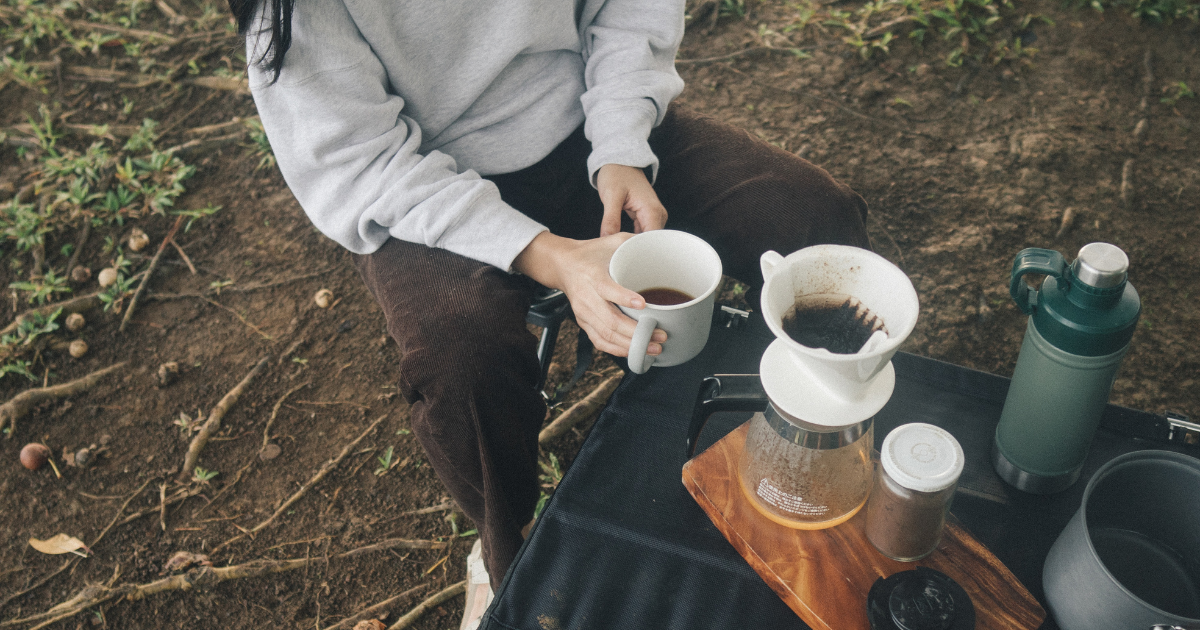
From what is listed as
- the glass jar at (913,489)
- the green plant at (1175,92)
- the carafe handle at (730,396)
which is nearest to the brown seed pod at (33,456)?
the carafe handle at (730,396)

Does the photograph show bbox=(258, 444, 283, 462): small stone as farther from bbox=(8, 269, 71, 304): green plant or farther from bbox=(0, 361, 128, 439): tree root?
bbox=(8, 269, 71, 304): green plant

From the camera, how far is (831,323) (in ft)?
3.35

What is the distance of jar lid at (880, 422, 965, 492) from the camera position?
0.92 meters

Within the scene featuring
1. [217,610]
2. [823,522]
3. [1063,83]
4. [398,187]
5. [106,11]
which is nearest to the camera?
[823,522]

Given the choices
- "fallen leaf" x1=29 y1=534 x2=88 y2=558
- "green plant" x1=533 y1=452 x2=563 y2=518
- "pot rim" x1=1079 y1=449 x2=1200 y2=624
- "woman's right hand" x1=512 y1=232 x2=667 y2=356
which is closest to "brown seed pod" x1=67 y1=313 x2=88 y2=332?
"fallen leaf" x1=29 y1=534 x2=88 y2=558

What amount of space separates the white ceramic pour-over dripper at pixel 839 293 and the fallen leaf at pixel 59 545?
221cm

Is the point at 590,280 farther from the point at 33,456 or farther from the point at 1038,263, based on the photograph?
the point at 33,456

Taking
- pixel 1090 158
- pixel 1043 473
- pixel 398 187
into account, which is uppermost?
pixel 398 187

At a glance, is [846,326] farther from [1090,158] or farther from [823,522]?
[1090,158]

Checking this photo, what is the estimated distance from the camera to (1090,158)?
268cm

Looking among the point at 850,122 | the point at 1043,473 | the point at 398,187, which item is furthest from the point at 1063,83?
the point at 398,187

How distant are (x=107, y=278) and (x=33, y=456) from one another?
A: 784mm

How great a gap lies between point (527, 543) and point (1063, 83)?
3034 millimetres

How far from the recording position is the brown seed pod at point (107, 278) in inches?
108
